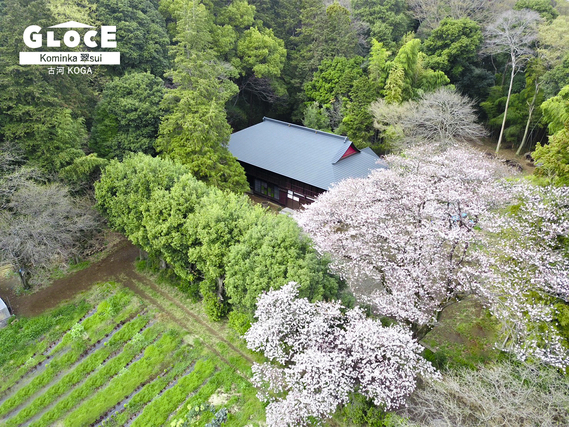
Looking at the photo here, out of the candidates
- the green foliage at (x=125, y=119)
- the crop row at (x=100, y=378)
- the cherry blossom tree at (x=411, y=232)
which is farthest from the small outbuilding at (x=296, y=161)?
the crop row at (x=100, y=378)

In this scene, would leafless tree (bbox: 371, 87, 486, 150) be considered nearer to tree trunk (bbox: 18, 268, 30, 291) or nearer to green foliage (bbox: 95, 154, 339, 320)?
green foliage (bbox: 95, 154, 339, 320)

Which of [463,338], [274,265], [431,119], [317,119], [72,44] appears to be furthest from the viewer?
[317,119]

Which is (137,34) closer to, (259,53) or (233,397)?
(259,53)

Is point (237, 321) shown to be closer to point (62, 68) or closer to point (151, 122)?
point (151, 122)

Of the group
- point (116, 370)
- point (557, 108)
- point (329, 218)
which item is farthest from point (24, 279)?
point (557, 108)

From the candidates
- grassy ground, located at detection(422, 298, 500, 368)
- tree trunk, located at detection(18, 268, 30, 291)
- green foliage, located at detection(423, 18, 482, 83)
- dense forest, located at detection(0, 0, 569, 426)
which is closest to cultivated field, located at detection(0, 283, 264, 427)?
dense forest, located at detection(0, 0, 569, 426)

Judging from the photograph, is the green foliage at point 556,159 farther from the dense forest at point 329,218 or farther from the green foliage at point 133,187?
the green foliage at point 133,187
